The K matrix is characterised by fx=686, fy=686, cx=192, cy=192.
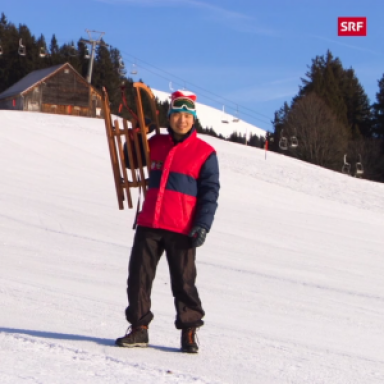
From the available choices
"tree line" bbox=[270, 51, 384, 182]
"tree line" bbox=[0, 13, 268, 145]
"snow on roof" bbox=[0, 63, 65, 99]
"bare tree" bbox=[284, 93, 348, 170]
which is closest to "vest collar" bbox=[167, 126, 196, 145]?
"tree line" bbox=[270, 51, 384, 182]

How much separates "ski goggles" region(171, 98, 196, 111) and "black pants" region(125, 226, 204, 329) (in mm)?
846

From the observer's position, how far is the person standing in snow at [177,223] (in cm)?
447

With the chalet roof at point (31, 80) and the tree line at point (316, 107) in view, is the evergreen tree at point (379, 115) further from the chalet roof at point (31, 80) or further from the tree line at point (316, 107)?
the chalet roof at point (31, 80)

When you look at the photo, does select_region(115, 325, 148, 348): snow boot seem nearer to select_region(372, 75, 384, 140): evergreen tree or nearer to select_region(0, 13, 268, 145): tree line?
select_region(372, 75, 384, 140): evergreen tree

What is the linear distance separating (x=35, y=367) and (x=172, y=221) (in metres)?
1.28

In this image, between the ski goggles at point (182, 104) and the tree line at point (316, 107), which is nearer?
the ski goggles at point (182, 104)

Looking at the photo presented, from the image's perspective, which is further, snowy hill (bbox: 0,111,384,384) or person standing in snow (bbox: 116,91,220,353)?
person standing in snow (bbox: 116,91,220,353)

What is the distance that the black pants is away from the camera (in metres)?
4.51

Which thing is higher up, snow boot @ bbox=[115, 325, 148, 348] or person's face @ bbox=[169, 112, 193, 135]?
person's face @ bbox=[169, 112, 193, 135]

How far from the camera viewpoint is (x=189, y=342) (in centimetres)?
452

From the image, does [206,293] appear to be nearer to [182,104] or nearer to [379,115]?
[182,104]

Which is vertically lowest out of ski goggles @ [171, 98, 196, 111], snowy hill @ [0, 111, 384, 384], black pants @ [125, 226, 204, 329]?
snowy hill @ [0, 111, 384, 384]

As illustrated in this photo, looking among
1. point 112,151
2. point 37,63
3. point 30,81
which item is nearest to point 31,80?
point 30,81

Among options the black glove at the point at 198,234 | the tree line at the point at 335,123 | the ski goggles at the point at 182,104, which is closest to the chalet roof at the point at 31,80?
the tree line at the point at 335,123
